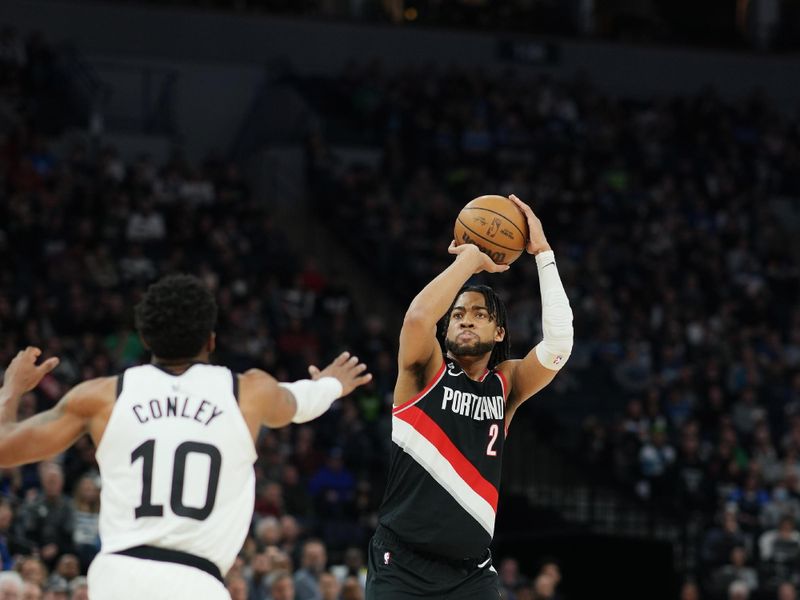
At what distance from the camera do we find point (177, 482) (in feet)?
17.0

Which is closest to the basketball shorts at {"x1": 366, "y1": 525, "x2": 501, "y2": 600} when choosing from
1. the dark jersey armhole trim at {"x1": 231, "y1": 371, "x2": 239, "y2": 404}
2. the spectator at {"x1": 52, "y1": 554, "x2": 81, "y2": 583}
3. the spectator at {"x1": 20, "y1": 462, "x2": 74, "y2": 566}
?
A: the dark jersey armhole trim at {"x1": 231, "y1": 371, "x2": 239, "y2": 404}

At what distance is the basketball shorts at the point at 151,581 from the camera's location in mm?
5117

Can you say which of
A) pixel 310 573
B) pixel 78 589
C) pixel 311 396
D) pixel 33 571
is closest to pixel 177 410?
pixel 311 396

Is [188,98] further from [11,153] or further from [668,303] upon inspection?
[668,303]

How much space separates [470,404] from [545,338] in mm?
511

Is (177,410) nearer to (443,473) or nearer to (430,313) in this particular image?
(430,313)

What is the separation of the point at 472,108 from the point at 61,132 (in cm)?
787

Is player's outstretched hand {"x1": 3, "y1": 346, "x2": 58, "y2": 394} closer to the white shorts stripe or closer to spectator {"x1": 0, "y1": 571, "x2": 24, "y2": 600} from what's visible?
the white shorts stripe

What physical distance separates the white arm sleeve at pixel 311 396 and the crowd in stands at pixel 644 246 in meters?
12.3

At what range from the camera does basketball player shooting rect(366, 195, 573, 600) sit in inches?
259

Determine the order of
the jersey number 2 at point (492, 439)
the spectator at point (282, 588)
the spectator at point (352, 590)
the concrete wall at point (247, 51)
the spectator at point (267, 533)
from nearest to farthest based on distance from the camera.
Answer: the jersey number 2 at point (492, 439) < the spectator at point (282, 588) < the spectator at point (352, 590) < the spectator at point (267, 533) < the concrete wall at point (247, 51)

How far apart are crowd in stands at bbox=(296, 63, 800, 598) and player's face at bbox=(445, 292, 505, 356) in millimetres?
11046

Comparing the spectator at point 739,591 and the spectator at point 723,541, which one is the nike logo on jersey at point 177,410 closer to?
the spectator at point 739,591

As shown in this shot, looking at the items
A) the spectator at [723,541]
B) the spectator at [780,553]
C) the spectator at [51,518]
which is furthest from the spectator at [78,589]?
the spectator at [780,553]
